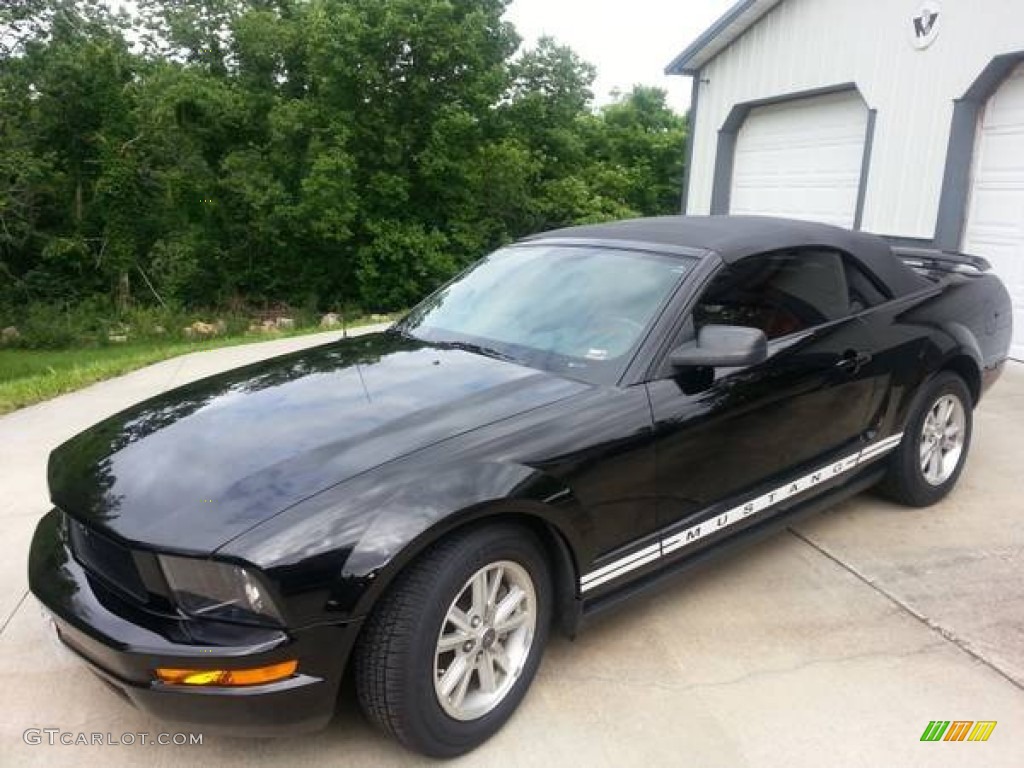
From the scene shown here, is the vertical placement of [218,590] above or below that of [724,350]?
below

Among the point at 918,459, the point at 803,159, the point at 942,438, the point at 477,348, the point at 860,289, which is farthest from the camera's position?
the point at 803,159

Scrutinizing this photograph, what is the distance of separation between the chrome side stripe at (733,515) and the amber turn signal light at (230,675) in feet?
3.28

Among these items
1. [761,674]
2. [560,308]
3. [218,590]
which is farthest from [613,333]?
[218,590]

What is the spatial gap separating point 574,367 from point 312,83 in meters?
18.2

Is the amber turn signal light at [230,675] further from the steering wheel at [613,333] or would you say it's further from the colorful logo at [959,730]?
the colorful logo at [959,730]

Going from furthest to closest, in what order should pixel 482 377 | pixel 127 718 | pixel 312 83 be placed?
pixel 312 83 < pixel 482 377 < pixel 127 718

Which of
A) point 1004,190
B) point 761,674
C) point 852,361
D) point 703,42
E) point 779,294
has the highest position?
point 703,42

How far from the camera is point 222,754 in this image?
2414 millimetres

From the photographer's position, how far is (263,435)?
2.61 metres

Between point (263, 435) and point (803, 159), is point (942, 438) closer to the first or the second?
point (263, 435)

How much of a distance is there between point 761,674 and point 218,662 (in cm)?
181

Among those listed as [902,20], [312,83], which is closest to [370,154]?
[312,83]

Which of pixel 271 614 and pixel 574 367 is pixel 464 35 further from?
pixel 271 614

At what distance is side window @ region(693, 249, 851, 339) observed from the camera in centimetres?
318
